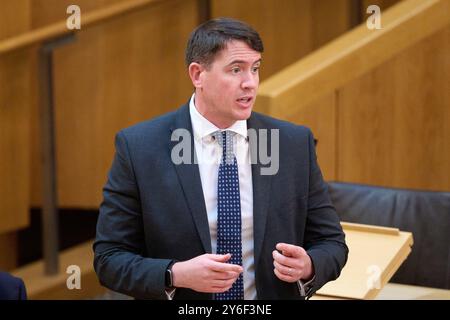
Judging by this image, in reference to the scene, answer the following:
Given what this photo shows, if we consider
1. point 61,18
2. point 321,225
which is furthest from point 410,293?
point 61,18

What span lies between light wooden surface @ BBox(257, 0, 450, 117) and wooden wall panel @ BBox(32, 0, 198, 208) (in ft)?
4.54

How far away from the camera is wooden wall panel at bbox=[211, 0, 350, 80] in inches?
201

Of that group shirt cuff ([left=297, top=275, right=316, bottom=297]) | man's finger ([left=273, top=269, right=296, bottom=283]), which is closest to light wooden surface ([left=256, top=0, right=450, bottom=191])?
shirt cuff ([left=297, top=275, right=316, bottom=297])

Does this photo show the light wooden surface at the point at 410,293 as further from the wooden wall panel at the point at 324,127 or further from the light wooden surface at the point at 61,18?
the light wooden surface at the point at 61,18

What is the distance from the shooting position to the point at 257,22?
5.16m

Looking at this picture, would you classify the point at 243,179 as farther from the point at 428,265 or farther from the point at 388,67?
the point at 388,67

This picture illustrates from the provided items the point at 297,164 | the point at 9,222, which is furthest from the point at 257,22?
the point at 297,164

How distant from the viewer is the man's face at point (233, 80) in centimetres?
208

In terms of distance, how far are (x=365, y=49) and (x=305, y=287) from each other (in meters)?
2.07

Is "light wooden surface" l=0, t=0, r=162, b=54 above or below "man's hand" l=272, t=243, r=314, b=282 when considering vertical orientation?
above

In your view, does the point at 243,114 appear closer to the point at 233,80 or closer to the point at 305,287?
the point at 233,80

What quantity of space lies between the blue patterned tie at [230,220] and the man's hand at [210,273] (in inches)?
6.7

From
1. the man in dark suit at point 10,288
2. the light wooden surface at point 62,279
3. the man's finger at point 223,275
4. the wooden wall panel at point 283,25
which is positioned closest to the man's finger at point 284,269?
the man's finger at point 223,275

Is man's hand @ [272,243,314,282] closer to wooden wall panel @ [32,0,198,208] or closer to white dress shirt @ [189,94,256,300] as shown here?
white dress shirt @ [189,94,256,300]
